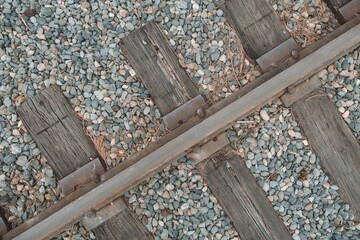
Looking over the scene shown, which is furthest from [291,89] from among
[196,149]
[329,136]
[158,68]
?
[158,68]

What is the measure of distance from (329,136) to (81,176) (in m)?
2.03

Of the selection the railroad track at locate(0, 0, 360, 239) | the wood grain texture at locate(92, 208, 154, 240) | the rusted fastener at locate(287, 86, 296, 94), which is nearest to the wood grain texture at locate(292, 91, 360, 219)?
the railroad track at locate(0, 0, 360, 239)

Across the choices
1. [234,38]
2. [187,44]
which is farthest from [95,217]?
[234,38]

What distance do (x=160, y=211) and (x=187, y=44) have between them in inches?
54.0

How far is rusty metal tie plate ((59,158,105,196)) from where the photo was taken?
12.3ft

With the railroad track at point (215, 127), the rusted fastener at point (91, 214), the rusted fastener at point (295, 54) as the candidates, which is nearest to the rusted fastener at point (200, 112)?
the railroad track at point (215, 127)

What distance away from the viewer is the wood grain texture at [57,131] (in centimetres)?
380

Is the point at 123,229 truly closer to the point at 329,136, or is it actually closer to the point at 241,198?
the point at 241,198

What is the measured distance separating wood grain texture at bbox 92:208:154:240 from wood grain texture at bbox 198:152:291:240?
2.11 ft

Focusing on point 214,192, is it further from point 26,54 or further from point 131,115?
point 26,54

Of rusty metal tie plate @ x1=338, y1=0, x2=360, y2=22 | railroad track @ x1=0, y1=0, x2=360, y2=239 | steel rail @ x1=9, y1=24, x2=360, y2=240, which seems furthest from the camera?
rusty metal tie plate @ x1=338, y1=0, x2=360, y2=22

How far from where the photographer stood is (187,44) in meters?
3.90

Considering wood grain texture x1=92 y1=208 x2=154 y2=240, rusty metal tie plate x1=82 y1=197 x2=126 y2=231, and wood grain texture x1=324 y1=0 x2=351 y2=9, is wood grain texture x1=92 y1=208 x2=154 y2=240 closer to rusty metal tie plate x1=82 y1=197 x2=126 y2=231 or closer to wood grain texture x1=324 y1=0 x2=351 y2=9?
rusty metal tie plate x1=82 y1=197 x2=126 y2=231

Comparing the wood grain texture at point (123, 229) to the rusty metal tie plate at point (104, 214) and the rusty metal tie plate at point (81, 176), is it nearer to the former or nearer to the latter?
the rusty metal tie plate at point (104, 214)
